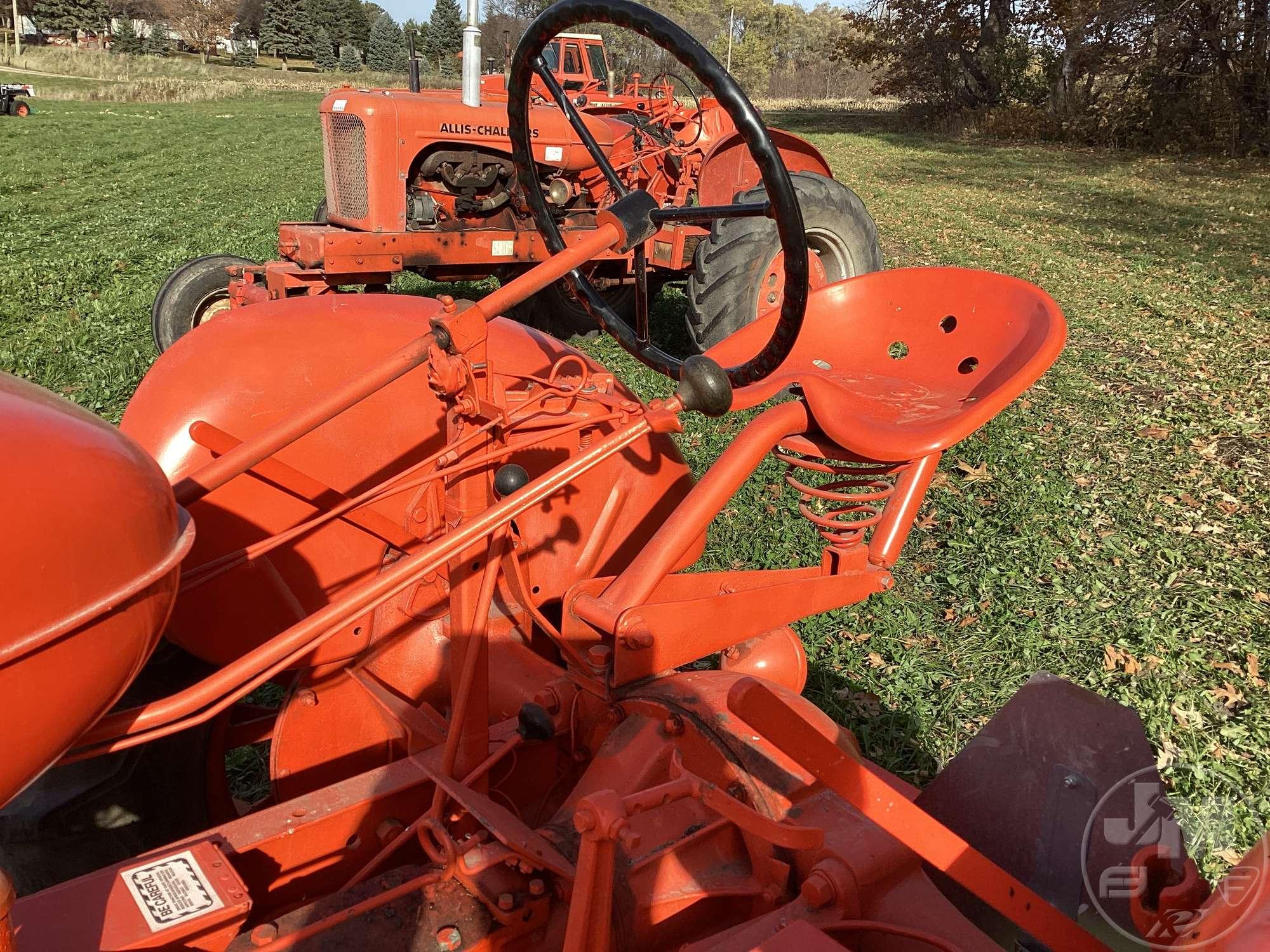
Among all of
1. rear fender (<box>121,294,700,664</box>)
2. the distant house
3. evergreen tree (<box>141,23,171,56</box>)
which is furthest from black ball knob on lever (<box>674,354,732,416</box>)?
evergreen tree (<box>141,23,171,56</box>)

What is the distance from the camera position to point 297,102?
3275cm

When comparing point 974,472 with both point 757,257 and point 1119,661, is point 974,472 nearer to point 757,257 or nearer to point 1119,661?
point 1119,661

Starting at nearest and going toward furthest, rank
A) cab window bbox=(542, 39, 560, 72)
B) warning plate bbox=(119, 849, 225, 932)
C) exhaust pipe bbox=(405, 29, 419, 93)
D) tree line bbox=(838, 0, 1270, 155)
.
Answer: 1. warning plate bbox=(119, 849, 225, 932)
2. exhaust pipe bbox=(405, 29, 419, 93)
3. cab window bbox=(542, 39, 560, 72)
4. tree line bbox=(838, 0, 1270, 155)

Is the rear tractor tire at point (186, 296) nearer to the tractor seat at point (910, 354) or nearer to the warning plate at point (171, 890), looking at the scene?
the tractor seat at point (910, 354)

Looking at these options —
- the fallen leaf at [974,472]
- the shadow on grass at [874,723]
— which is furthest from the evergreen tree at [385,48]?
the shadow on grass at [874,723]

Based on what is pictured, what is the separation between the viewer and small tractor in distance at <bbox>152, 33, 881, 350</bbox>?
17.7ft

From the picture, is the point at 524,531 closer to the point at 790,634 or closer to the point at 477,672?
the point at 477,672

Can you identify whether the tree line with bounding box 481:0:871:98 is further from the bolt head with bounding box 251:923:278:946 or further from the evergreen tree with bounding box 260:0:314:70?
the bolt head with bounding box 251:923:278:946

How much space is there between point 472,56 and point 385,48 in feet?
175

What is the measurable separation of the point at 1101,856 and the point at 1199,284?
8190 mm

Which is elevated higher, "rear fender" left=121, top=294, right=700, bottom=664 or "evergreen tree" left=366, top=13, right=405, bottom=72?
"evergreen tree" left=366, top=13, right=405, bottom=72

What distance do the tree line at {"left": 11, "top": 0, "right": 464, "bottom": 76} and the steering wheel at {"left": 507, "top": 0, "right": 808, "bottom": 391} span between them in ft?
170

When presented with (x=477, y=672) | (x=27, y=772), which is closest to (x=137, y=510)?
(x=27, y=772)

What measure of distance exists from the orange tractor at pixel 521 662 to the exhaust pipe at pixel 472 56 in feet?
11.0
